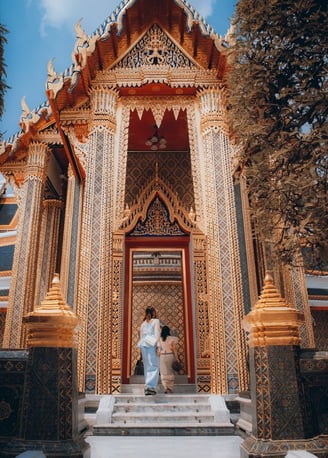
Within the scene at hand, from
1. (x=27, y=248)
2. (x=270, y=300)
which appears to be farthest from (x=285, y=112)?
(x=27, y=248)

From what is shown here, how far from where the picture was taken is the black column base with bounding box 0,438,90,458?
6.72 feet

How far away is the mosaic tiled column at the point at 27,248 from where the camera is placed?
590 centimetres

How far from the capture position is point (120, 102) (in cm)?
589

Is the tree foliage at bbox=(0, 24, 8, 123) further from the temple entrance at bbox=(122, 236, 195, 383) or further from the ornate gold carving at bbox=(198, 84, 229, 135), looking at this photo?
the temple entrance at bbox=(122, 236, 195, 383)

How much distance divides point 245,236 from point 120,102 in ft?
8.49

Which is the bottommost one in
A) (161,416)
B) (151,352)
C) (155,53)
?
(161,416)

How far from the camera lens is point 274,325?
7.75ft

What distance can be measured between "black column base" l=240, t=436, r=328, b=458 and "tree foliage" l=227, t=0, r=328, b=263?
1.15m

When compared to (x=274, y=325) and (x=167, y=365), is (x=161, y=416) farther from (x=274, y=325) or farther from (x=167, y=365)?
(x=274, y=325)

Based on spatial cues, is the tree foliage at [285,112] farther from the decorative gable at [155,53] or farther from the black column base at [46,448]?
the decorative gable at [155,53]

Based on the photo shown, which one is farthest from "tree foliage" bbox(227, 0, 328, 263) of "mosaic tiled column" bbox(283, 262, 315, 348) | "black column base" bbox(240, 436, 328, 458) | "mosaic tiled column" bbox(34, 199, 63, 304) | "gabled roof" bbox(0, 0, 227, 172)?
"mosaic tiled column" bbox(34, 199, 63, 304)

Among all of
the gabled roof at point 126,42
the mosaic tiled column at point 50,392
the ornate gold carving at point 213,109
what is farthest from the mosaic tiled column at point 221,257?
the mosaic tiled column at point 50,392

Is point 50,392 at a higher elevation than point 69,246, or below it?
below

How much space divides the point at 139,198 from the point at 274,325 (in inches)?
151
